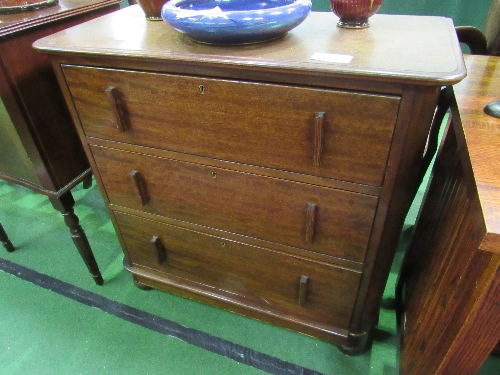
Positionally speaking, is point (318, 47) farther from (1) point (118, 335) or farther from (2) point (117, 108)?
(1) point (118, 335)

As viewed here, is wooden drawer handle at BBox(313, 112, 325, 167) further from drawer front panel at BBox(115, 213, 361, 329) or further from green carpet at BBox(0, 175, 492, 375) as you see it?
green carpet at BBox(0, 175, 492, 375)

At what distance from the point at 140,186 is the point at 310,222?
1.42ft

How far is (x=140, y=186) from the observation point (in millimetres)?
918

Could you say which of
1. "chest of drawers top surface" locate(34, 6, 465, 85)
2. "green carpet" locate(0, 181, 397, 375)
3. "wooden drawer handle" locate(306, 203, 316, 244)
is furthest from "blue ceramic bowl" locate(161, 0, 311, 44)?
"green carpet" locate(0, 181, 397, 375)

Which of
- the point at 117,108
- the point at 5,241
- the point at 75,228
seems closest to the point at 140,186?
the point at 117,108

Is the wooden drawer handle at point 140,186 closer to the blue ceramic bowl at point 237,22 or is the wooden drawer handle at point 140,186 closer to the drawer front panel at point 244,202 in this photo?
the drawer front panel at point 244,202

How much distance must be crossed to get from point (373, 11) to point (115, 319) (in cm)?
112

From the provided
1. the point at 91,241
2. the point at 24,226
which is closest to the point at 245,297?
the point at 91,241

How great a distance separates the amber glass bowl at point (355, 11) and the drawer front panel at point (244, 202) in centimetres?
36

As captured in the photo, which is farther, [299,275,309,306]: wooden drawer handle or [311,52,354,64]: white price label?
[299,275,309,306]: wooden drawer handle

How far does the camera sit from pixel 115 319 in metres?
1.18

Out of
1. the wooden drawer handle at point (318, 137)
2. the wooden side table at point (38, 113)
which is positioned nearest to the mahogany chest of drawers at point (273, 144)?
the wooden drawer handle at point (318, 137)

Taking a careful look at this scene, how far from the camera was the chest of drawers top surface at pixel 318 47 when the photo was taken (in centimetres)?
56

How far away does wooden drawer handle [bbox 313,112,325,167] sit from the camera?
0.63 m
